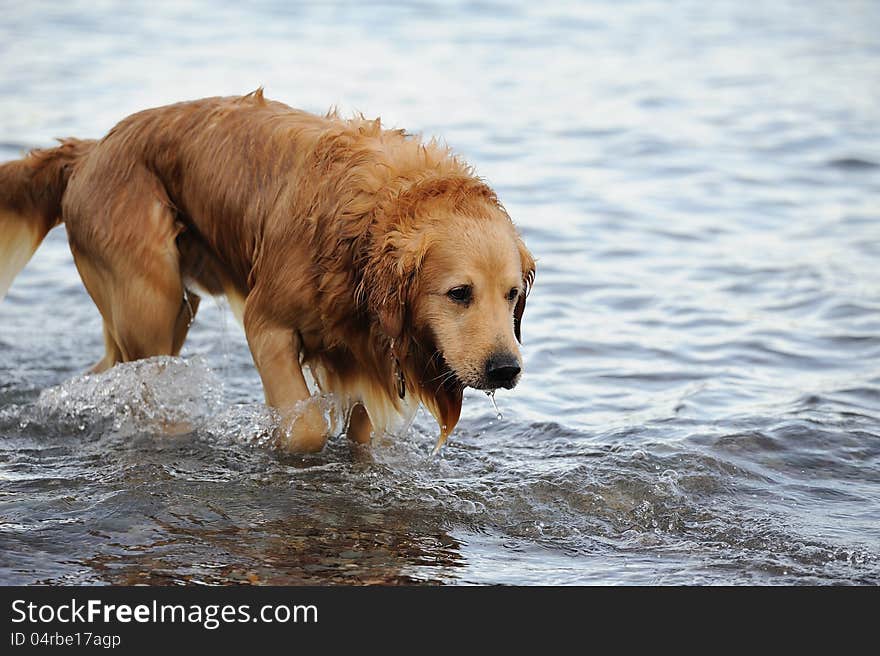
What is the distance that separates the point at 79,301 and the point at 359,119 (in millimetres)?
4145

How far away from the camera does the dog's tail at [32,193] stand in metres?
6.90

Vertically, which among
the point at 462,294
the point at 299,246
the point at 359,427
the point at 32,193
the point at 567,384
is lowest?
the point at 359,427

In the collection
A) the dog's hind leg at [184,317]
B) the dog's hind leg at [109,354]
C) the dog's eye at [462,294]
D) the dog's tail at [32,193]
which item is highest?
the dog's tail at [32,193]

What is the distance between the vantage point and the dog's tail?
272 inches

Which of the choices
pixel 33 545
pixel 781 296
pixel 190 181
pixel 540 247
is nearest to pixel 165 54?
pixel 540 247

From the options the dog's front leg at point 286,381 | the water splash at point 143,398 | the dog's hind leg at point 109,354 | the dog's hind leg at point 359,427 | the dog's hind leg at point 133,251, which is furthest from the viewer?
the dog's hind leg at point 109,354

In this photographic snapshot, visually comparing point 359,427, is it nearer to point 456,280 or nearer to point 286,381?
point 286,381

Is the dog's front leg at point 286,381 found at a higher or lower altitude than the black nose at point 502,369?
lower

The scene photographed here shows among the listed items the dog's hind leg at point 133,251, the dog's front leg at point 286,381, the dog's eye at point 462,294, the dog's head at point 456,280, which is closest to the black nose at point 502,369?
the dog's head at point 456,280

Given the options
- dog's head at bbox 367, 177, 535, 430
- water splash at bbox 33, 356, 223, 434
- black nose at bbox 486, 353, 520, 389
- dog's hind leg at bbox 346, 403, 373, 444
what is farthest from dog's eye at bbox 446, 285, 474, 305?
water splash at bbox 33, 356, 223, 434

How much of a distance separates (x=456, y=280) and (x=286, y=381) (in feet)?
3.74

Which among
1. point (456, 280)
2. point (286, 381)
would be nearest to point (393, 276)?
point (456, 280)

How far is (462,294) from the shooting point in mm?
5336

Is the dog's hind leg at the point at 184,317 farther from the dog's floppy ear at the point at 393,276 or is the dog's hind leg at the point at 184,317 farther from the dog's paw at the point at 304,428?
the dog's floppy ear at the point at 393,276
